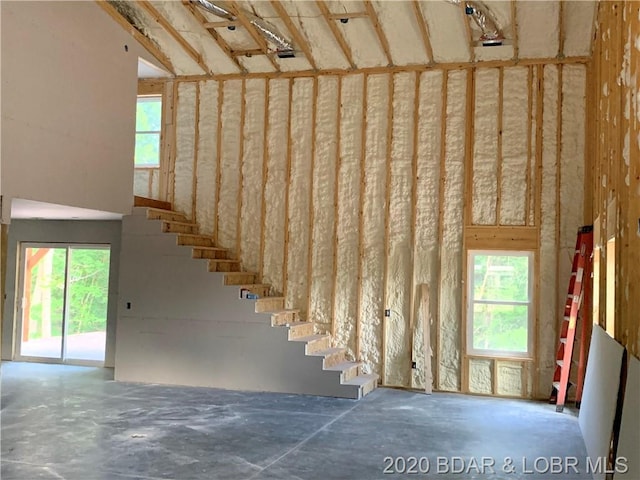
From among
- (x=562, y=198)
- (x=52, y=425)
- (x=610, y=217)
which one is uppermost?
(x=562, y=198)

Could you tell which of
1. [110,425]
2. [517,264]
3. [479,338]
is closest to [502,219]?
[517,264]

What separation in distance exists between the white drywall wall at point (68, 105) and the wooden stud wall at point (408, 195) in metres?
1.83

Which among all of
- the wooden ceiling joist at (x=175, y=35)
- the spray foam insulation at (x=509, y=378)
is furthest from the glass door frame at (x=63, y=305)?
the spray foam insulation at (x=509, y=378)

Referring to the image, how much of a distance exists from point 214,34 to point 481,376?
6.09 meters

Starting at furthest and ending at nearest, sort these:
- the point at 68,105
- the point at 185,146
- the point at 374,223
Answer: the point at 185,146
the point at 374,223
the point at 68,105

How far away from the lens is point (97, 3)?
25.9ft

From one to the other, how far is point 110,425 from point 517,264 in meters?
5.46

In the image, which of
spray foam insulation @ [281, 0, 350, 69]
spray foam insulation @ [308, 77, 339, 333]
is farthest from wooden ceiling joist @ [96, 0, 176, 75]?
spray foam insulation @ [308, 77, 339, 333]

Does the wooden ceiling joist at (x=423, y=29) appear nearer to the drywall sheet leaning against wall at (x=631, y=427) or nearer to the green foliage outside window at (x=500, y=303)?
the green foliage outside window at (x=500, y=303)

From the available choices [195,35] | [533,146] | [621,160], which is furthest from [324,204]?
[621,160]

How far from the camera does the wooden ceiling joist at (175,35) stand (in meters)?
8.26

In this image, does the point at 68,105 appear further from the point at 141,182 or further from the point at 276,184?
the point at 276,184

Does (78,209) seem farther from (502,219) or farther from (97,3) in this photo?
(502,219)

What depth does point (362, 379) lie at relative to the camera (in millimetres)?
8109
